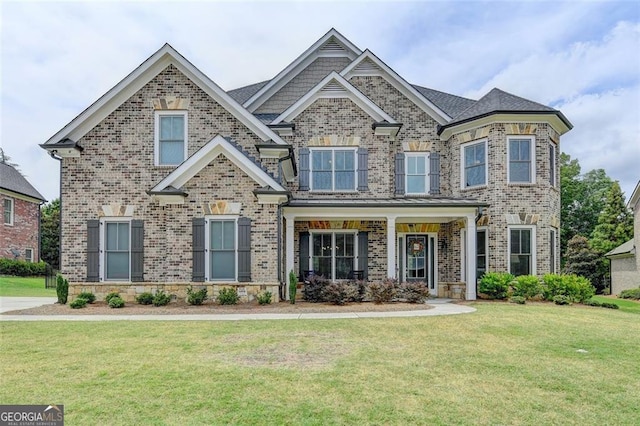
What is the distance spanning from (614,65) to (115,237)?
18.4m

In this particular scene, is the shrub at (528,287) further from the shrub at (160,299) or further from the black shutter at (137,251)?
the black shutter at (137,251)

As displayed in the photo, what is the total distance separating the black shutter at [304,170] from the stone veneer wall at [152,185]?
2921 millimetres

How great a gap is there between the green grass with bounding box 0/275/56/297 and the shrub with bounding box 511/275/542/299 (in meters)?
18.7

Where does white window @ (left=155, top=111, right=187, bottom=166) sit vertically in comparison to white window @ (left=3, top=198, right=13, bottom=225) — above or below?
above

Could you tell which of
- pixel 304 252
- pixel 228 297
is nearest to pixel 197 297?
pixel 228 297

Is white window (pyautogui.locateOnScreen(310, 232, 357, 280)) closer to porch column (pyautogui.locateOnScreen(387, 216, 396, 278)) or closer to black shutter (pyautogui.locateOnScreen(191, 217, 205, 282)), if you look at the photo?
porch column (pyautogui.locateOnScreen(387, 216, 396, 278))

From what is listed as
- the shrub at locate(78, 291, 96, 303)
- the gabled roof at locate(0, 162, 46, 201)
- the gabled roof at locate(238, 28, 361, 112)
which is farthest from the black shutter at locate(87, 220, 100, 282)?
the gabled roof at locate(0, 162, 46, 201)

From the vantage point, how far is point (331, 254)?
57.4ft

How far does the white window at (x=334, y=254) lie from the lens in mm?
17422

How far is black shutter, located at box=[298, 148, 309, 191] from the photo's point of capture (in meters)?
17.6

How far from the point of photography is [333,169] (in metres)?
17.8

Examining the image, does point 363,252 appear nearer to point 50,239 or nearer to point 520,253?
point 520,253

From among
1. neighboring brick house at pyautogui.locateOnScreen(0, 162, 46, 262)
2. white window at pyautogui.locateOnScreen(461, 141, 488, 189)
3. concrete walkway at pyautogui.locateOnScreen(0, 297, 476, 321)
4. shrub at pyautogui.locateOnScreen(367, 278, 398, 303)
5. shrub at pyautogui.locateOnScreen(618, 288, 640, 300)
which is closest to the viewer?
concrete walkway at pyautogui.locateOnScreen(0, 297, 476, 321)

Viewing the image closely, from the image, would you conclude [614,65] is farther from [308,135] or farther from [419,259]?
[308,135]
